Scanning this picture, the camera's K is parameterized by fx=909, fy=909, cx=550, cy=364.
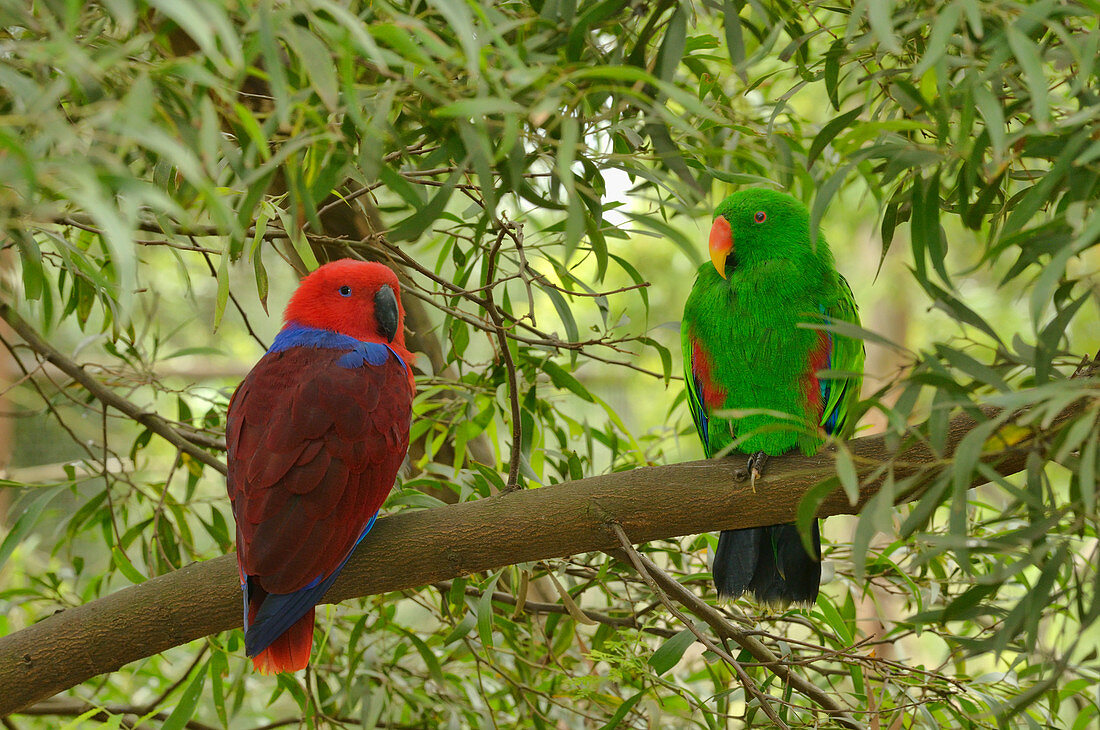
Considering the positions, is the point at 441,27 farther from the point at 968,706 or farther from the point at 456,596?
the point at 968,706

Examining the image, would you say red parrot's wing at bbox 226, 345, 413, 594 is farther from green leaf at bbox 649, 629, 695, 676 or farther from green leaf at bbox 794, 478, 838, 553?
green leaf at bbox 794, 478, 838, 553

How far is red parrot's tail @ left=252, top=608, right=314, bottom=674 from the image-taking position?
4.84 feet

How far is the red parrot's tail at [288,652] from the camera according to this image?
58.1 inches

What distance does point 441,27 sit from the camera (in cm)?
107

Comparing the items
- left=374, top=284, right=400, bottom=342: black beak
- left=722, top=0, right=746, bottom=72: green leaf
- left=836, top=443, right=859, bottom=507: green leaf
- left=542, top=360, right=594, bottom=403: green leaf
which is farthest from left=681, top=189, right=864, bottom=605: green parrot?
left=836, top=443, right=859, bottom=507: green leaf

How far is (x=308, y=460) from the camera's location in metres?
1.43

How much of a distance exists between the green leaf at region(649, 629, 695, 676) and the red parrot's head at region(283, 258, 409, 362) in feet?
2.43

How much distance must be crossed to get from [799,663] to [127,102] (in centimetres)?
110

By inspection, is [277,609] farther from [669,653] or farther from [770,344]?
[770,344]

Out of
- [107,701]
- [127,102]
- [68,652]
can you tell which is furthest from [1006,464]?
[107,701]

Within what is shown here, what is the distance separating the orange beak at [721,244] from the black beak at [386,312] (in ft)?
2.09

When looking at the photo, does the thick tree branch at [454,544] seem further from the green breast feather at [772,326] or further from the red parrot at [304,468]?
the green breast feather at [772,326]

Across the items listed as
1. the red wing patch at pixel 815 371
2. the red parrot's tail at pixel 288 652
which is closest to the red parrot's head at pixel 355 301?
the red parrot's tail at pixel 288 652

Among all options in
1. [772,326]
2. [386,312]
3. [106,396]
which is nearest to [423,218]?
[386,312]
